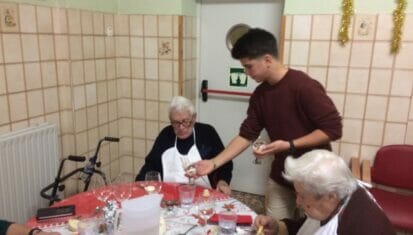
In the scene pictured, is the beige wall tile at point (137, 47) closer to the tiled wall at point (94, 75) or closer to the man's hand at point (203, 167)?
the tiled wall at point (94, 75)

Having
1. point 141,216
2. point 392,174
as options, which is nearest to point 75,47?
point 141,216

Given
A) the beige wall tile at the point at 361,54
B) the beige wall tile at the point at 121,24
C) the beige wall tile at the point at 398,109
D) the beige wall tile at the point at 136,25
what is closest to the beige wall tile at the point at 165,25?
the beige wall tile at the point at 136,25

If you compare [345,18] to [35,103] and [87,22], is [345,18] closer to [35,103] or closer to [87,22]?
[87,22]

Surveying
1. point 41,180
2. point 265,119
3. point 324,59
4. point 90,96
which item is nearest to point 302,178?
point 265,119

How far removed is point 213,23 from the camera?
3191 millimetres

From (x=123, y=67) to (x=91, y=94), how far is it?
48cm

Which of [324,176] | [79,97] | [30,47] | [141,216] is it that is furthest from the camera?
[79,97]

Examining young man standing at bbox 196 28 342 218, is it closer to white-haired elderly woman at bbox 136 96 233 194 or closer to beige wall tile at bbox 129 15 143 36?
white-haired elderly woman at bbox 136 96 233 194

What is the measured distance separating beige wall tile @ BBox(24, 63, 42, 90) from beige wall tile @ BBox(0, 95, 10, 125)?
19 centimetres

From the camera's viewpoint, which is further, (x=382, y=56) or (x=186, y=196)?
(x=382, y=56)

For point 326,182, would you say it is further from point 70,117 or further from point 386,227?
point 70,117

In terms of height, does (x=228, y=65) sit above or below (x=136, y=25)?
below

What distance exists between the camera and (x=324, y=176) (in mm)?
1160

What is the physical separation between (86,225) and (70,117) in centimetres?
152
